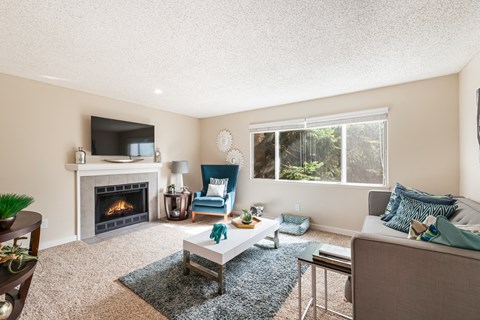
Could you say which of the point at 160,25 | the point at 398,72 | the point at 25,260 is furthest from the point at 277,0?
the point at 25,260

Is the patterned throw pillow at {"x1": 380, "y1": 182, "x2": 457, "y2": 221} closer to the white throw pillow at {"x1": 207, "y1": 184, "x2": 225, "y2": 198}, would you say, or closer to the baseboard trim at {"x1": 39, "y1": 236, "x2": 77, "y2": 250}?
the white throw pillow at {"x1": 207, "y1": 184, "x2": 225, "y2": 198}

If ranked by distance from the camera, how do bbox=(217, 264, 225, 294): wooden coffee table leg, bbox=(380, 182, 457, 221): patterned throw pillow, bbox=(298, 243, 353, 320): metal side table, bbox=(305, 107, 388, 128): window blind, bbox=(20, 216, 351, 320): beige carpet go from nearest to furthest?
bbox=(298, 243, 353, 320): metal side table, bbox=(20, 216, 351, 320): beige carpet, bbox=(217, 264, 225, 294): wooden coffee table leg, bbox=(380, 182, 457, 221): patterned throw pillow, bbox=(305, 107, 388, 128): window blind

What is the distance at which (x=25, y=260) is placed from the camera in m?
1.49

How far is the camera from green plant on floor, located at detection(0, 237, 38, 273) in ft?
4.41

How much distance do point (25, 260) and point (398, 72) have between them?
407cm

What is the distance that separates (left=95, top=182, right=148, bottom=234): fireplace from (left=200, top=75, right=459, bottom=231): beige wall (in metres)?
2.48

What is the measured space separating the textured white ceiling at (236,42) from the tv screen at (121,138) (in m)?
0.64

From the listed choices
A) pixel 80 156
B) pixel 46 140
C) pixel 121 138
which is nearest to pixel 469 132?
pixel 121 138

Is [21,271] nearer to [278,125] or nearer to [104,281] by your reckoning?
[104,281]

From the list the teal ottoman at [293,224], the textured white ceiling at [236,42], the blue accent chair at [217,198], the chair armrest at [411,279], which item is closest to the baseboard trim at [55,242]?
the blue accent chair at [217,198]

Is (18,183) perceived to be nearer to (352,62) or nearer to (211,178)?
(211,178)

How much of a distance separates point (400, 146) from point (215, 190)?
122 inches

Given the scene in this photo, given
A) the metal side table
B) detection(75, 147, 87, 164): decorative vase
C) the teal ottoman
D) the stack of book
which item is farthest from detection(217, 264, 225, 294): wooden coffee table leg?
detection(75, 147, 87, 164): decorative vase

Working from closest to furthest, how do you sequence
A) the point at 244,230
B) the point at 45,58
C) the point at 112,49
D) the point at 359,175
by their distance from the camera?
the point at 112,49
the point at 45,58
the point at 244,230
the point at 359,175
